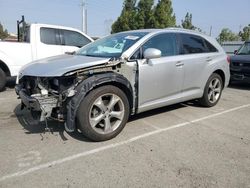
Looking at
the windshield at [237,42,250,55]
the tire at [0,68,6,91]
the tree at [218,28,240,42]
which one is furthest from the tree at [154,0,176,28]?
the tree at [218,28,240,42]

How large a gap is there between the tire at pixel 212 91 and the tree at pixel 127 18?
24.5 m

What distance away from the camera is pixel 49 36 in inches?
328

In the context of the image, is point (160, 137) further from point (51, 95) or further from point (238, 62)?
point (238, 62)

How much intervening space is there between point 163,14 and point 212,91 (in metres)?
24.1

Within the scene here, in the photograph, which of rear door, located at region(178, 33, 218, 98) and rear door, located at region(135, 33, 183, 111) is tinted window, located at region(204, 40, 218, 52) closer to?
rear door, located at region(178, 33, 218, 98)

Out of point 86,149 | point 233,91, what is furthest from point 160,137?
point 233,91

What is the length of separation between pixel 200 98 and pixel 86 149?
309 centimetres

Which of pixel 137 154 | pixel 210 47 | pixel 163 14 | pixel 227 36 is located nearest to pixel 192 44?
pixel 210 47

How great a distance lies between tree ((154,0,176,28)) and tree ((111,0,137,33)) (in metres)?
2.54

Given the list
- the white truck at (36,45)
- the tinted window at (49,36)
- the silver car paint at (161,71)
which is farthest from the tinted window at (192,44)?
the tinted window at (49,36)

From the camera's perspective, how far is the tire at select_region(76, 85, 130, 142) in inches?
149

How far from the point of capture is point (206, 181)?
120 inches

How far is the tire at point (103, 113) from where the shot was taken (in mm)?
3783

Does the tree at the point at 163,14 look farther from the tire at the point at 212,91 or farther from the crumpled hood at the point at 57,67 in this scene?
the crumpled hood at the point at 57,67
